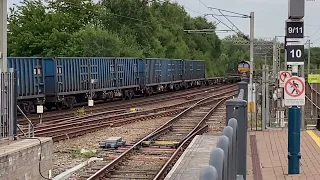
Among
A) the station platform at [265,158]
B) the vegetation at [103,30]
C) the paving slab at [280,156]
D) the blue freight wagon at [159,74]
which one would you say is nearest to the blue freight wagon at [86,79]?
the blue freight wagon at [159,74]

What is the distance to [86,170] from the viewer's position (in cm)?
1231

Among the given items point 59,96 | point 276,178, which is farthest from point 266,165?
point 59,96

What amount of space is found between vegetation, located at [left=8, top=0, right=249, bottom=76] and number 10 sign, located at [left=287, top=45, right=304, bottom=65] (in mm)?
37724

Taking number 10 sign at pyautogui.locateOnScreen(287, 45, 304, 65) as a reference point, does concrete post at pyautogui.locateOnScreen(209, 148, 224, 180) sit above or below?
below

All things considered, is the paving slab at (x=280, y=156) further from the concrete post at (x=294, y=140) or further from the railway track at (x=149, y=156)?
the railway track at (x=149, y=156)

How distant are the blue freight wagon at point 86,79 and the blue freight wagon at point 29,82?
2.31 feet

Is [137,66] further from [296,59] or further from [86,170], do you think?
[296,59]

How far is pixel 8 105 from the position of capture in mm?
11086

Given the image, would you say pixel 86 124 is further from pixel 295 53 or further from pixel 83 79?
pixel 295 53

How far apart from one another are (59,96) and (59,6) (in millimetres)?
33860

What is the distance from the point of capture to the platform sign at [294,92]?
9500 millimetres

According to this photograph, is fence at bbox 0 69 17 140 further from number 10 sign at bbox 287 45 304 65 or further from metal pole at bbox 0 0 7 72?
number 10 sign at bbox 287 45 304 65

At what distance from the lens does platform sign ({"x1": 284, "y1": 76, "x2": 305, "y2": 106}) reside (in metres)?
9.50

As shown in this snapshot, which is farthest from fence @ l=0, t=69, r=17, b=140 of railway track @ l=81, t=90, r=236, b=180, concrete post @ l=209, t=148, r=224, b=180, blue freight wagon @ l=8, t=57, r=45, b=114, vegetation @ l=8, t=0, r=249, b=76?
vegetation @ l=8, t=0, r=249, b=76
